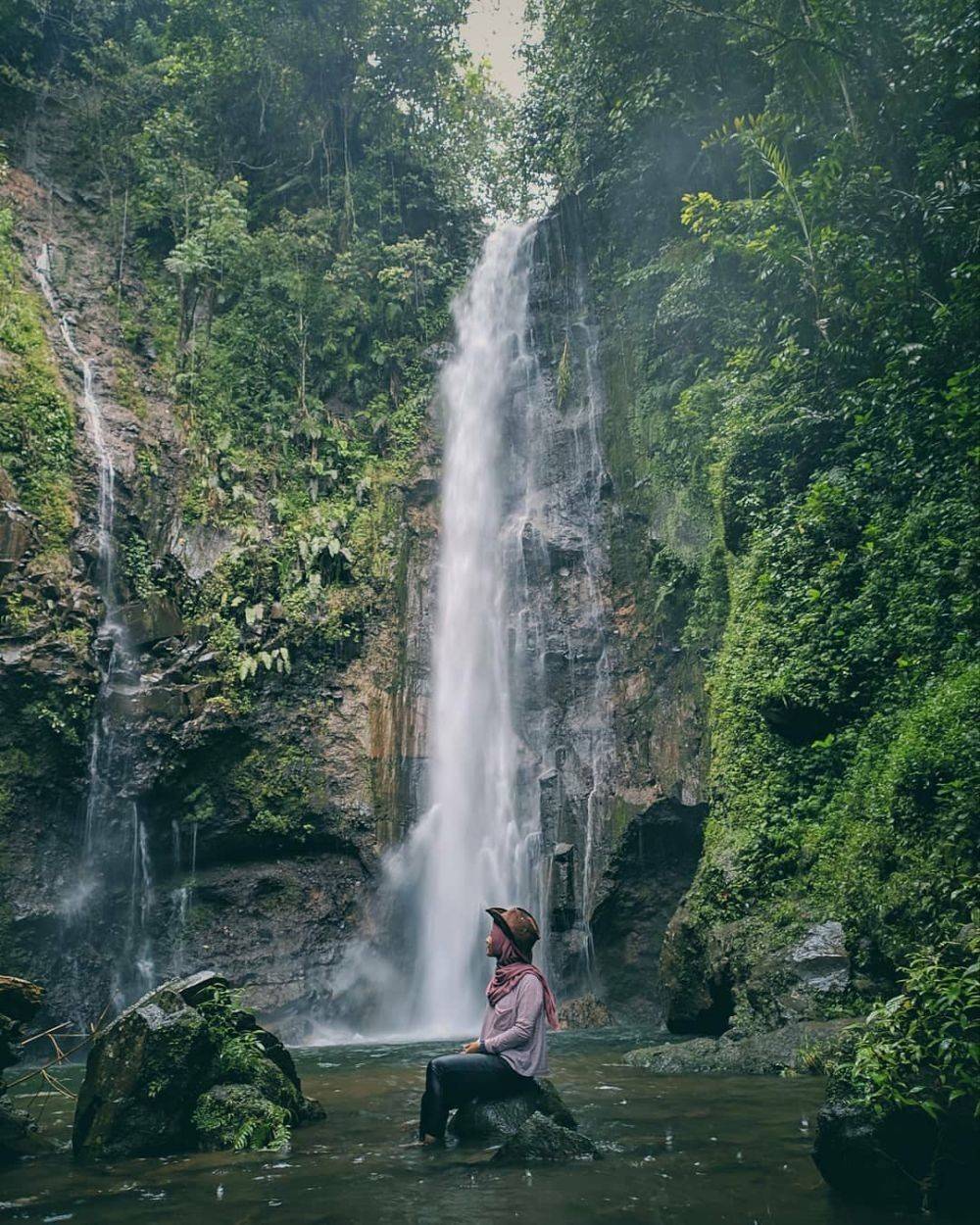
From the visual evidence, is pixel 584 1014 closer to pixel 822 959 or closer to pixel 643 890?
pixel 643 890

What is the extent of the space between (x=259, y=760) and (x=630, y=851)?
6437 mm

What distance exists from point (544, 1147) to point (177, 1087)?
2440 millimetres

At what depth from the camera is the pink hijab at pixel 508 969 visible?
5.52 metres

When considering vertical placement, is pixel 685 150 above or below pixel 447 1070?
above

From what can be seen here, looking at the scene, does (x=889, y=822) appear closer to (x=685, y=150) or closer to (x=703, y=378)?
(x=703, y=378)

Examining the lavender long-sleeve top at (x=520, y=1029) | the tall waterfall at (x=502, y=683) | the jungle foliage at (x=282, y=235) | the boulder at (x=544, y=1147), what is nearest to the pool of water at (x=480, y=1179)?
the boulder at (x=544, y=1147)

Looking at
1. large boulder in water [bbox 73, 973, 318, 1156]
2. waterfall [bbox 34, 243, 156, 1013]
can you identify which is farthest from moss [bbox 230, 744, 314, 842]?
large boulder in water [bbox 73, 973, 318, 1156]

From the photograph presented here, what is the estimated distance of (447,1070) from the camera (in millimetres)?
5273

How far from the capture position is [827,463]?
12.3 metres

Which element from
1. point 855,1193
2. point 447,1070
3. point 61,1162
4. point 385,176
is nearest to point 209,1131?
point 61,1162

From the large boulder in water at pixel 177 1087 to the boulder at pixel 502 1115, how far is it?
1.18m

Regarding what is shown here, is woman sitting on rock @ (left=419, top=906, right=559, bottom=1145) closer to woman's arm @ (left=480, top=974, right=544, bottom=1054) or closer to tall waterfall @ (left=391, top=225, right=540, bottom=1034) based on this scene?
woman's arm @ (left=480, top=974, right=544, bottom=1054)

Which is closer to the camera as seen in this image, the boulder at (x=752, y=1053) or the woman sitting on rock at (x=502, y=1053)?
the woman sitting on rock at (x=502, y=1053)

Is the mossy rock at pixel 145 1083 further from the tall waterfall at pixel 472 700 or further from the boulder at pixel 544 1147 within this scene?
the tall waterfall at pixel 472 700
